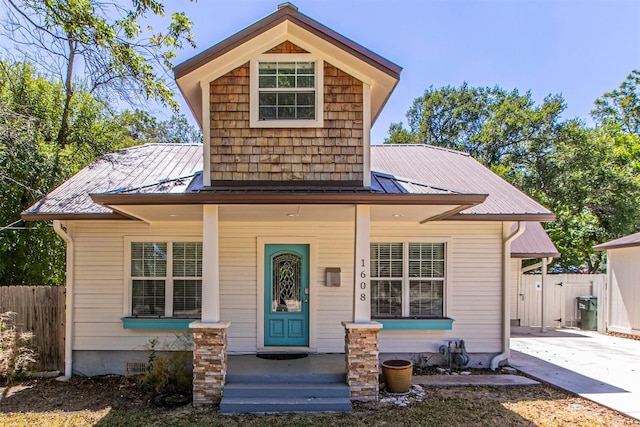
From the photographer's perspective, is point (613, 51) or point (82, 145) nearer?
point (82, 145)

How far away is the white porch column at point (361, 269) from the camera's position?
6.12 m

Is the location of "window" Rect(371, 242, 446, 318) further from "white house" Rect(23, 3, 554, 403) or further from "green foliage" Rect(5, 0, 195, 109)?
"green foliage" Rect(5, 0, 195, 109)

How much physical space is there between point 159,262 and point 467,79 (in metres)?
25.3

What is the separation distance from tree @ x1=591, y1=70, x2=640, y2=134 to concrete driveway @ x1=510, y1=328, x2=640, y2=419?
702 inches

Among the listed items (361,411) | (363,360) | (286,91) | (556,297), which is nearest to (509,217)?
(363,360)

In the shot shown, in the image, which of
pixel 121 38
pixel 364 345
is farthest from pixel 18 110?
pixel 364 345

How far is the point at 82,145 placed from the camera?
13047 millimetres

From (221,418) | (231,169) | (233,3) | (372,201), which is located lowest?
(221,418)

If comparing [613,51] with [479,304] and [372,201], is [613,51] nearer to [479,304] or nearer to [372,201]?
[479,304]

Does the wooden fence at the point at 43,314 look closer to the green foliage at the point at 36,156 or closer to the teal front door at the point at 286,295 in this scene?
the green foliage at the point at 36,156

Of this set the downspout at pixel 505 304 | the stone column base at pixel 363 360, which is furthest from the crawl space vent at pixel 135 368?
the downspout at pixel 505 304

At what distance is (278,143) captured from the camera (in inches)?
255

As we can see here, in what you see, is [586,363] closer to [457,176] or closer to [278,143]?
[457,176]

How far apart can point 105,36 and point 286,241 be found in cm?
437
